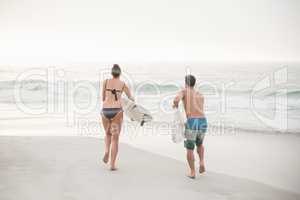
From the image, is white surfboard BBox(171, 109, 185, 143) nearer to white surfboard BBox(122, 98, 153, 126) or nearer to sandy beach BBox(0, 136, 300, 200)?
sandy beach BBox(0, 136, 300, 200)

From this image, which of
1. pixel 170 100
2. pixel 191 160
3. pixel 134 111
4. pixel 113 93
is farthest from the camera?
pixel 170 100

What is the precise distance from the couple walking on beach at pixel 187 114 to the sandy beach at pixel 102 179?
31 centimetres

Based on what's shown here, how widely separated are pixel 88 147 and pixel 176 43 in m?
52.7

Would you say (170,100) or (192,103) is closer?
(192,103)

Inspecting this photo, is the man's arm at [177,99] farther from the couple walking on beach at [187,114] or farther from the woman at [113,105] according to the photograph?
the woman at [113,105]

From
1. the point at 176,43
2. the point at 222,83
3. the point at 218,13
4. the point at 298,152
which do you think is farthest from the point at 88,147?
the point at 176,43

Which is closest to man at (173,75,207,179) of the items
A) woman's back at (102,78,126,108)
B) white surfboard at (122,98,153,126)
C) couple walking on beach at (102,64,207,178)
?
couple walking on beach at (102,64,207,178)

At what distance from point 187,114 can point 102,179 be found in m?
1.25

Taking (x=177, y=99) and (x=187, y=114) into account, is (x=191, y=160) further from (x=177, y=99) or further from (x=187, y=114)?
(x=177, y=99)

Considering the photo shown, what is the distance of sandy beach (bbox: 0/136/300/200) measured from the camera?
380 centimetres

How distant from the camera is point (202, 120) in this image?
4383 mm

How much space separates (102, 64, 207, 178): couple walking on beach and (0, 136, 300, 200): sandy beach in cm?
31

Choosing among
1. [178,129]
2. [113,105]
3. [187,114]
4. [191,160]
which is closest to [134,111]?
[113,105]

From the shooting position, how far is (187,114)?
173 inches
